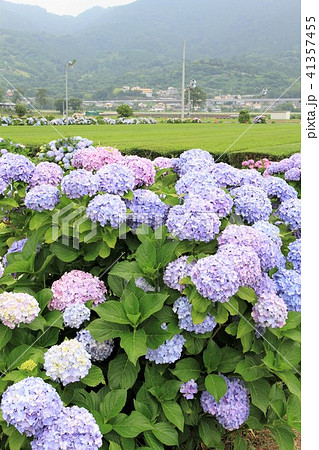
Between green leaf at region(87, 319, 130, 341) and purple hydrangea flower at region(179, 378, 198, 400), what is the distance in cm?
33

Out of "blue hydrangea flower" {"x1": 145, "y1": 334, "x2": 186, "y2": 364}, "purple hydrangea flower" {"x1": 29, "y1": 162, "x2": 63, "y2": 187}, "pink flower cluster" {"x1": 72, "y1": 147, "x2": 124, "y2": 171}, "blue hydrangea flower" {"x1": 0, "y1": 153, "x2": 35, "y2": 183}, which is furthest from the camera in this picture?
"pink flower cluster" {"x1": 72, "y1": 147, "x2": 124, "y2": 171}

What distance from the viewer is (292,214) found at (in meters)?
2.45

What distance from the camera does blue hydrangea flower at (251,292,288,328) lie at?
181cm

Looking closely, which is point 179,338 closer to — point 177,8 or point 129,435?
point 129,435

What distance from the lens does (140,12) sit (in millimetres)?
155250

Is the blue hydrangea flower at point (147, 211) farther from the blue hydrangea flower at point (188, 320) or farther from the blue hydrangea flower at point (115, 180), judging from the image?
the blue hydrangea flower at point (188, 320)

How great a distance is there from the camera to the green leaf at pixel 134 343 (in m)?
1.70

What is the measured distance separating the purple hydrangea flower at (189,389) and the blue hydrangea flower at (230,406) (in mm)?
75

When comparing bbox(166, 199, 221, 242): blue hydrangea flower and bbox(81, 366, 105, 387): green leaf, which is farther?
bbox(166, 199, 221, 242): blue hydrangea flower

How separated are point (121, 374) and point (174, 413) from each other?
0.25 metres

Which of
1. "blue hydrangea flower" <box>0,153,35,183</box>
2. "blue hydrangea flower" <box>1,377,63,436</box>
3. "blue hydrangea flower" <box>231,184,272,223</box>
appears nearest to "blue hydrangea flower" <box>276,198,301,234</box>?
"blue hydrangea flower" <box>231,184,272,223</box>

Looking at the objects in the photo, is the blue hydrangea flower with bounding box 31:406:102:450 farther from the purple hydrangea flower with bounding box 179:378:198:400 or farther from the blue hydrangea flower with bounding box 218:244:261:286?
the blue hydrangea flower with bounding box 218:244:261:286

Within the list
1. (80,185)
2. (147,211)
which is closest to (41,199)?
(80,185)

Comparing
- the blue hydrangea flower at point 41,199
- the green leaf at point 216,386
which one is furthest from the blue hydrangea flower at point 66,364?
the blue hydrangea flower at point 41,199
